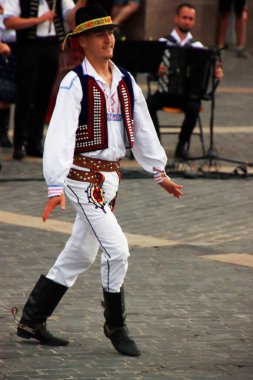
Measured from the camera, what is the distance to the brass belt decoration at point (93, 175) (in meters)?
6.96

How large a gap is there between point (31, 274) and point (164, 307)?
1191 millimetres

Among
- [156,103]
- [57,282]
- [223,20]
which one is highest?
[57,282]

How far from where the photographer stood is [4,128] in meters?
14.6

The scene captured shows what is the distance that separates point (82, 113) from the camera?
6.96 metres

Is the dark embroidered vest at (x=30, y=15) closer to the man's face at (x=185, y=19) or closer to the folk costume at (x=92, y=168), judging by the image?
the man's face at (x=185, y=19)

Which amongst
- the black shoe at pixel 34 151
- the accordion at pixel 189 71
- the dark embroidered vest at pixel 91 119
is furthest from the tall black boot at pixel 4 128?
the dark embroidered vest at pixel 91 119

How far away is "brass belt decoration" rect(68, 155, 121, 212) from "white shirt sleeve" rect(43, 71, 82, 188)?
175mm

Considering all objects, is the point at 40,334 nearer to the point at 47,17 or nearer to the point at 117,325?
the point at 117,325

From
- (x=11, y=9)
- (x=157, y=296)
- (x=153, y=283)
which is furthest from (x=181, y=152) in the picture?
(x=157, y=296)

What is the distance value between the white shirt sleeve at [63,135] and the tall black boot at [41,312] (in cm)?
65

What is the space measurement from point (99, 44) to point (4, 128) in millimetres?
7701

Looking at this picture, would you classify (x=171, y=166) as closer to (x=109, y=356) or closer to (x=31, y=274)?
(x=31, y=274)

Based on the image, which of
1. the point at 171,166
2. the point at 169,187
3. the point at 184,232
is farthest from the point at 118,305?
the point at 171,166

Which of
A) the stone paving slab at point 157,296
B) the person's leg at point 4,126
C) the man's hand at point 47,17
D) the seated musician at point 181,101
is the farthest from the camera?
the person's leg at point 4,126
